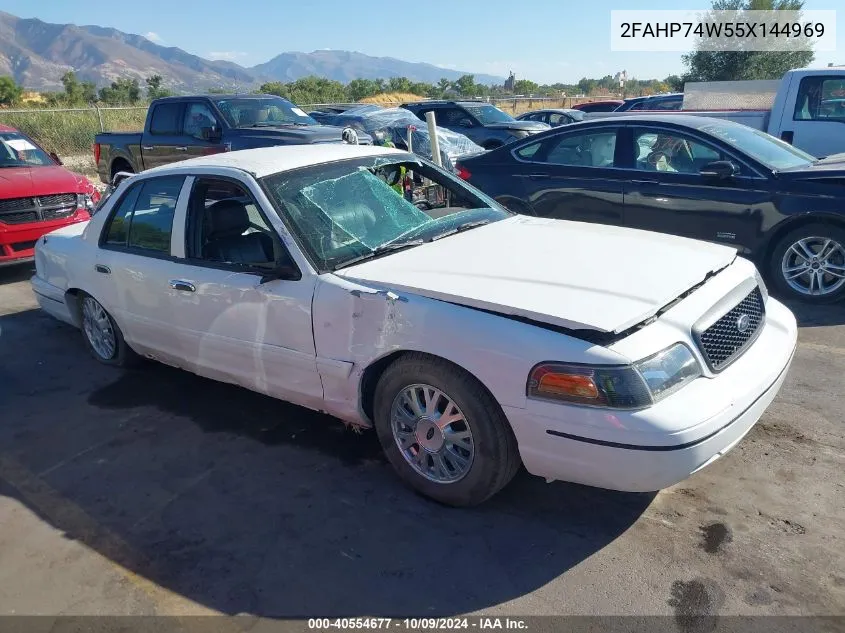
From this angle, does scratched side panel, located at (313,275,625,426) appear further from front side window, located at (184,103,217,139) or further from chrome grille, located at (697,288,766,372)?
front side window, located at (184,103,217,139)

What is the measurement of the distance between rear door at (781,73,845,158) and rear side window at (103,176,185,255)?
25.5 ft

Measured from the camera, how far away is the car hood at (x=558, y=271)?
2846 mm

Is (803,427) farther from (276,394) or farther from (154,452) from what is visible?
(154,452)

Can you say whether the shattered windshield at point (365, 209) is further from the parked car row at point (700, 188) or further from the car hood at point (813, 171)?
the car hood at point (813, 171)

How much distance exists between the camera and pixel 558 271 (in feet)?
10.7

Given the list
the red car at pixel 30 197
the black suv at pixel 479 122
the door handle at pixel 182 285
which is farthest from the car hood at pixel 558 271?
the black suv at pixel 479 122

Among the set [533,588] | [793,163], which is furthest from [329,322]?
[793,163]

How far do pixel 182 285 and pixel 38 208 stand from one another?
17.0ft

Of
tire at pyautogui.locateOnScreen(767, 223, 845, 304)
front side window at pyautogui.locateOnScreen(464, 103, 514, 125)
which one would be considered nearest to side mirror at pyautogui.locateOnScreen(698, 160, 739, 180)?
tire at pyautogui.locateOnScreen(767, 223, 845, 304)

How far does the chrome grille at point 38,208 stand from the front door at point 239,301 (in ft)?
16.0

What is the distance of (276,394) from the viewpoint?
3.89 m

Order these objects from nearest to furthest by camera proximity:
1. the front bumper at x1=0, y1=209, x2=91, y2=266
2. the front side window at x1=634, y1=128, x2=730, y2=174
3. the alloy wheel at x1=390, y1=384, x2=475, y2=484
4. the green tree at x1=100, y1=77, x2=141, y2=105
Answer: the alloy wheel at x1=390, y1=384, x2=475, y2=484, the front side window at x1=634, y1=128, x2=730, y2=174, the front bumper at x1=0, y1=209, x2=91, y2=266, the green tree at x1=100, y1=77, x2=141, y2=105

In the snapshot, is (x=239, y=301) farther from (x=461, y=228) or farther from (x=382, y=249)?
(x=461, y=228)

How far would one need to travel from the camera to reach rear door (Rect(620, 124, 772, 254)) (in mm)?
6070
